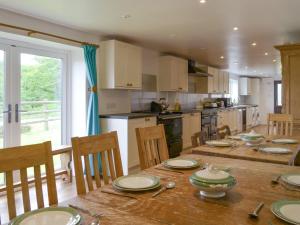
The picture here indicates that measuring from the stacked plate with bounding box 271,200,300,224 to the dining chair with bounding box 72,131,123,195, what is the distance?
0.90 meters

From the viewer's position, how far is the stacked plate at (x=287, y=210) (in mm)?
942

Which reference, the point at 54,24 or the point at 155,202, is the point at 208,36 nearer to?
the point at 54,24

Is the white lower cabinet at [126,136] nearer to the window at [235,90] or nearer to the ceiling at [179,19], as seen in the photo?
the ceiling at [179,19]

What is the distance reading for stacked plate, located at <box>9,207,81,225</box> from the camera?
921 millimetres

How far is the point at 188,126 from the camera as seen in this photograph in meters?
5.78

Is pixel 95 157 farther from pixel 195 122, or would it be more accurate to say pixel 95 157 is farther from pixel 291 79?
pixel 195 122

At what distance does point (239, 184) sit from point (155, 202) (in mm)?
500

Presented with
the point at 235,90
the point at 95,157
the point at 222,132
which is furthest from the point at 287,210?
the point at 235,90

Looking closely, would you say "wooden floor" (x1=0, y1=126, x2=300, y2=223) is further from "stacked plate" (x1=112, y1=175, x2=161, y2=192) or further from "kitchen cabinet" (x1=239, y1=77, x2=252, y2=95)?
"kitchen cabinet" (x1=239, y1=77, x2=252, y2=95)

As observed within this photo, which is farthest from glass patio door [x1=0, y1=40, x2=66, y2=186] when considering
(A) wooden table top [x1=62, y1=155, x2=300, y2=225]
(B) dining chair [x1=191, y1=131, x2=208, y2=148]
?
(A) wooden table top [x1=62, y1=155, x2=300, y2=225]

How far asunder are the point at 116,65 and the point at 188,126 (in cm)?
240

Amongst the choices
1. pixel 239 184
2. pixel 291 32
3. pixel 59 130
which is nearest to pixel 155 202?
pixel 239 184

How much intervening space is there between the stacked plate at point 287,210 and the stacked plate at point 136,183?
53 centimetres

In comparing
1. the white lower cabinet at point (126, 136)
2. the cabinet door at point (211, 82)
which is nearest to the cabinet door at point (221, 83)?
the cabinet door at point (211, 82)
